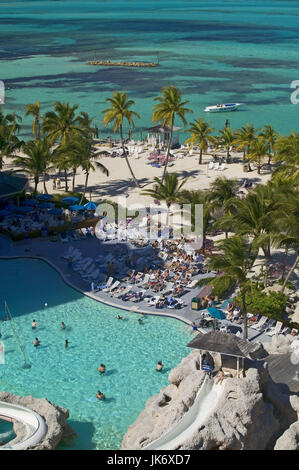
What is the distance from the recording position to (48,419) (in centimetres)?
2036

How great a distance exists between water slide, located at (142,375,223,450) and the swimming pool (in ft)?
13.4

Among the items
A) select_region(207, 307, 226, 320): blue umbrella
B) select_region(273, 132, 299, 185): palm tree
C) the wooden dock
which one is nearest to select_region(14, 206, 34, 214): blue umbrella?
select_region(273, 132, 299, 185): palm tree

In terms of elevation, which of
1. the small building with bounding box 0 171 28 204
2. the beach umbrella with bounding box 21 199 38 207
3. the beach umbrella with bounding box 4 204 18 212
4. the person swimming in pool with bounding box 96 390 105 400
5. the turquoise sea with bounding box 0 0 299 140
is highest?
the turquoise sea with bounding box 0 0 299 140

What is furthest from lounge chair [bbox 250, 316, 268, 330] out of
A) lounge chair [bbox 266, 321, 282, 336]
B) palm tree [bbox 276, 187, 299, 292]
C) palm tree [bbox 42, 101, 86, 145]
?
palm tree [bbox 42, 101, 86, 145]

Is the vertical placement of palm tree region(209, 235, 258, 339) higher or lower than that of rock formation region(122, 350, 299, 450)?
higher

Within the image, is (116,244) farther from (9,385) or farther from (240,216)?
(9,385)

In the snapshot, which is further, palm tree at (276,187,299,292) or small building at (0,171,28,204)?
small building at (0,171,28,204)

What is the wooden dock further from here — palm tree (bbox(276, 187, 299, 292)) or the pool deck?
palm tree (bbox(276, 187, 299, 292))

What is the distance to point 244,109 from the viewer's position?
82750 millimetres

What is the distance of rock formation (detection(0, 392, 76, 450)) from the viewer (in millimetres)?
19497

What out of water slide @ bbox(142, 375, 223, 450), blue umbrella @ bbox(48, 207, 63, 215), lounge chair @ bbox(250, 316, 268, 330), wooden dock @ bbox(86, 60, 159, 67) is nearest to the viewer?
water slide @ bbox(142, 375, 223, 450)

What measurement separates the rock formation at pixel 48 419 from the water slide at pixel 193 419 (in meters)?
4.35

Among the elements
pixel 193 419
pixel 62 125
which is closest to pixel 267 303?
pixel 193 419

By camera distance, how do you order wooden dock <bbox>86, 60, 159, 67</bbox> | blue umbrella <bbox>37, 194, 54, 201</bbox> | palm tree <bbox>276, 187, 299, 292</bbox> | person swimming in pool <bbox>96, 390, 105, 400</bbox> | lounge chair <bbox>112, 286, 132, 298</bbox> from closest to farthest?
person swimming in pool <bbox>96, 390, 105, 400</bbox>
palm tree <bbox>276, 187, 299, 292</bbox>
lounge chair <bbox>112, 286, 132, 298</bbox>
blue umbrella <bbox>37, 194, 54, 201</bbox>
wooden dock <bbox>86, 60, 159, 67</bbox>
